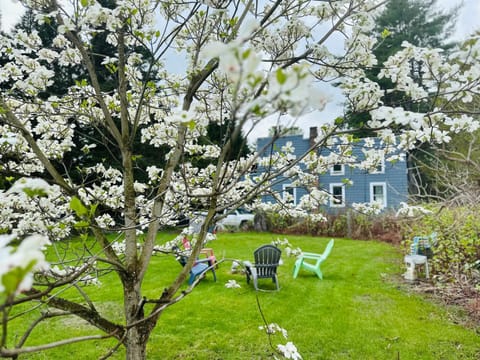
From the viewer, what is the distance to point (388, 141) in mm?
1806

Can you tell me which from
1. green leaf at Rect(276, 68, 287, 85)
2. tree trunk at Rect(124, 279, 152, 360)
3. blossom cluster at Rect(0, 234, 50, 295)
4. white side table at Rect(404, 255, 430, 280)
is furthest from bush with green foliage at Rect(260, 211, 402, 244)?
blossom cluster at Rect(0, 234, 50, 295)

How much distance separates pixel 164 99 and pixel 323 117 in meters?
1.68

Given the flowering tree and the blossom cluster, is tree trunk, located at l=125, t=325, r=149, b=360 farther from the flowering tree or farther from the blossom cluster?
the blossom cluster

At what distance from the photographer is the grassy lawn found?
380 centimetres

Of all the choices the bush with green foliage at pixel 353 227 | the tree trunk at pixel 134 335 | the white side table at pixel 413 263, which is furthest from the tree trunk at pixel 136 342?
the bush with green foliage at pixel 353 227

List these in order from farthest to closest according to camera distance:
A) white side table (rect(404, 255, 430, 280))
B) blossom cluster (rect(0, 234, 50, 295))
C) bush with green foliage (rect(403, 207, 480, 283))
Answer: white side table (rect(404, 255, 430, 280))
bush with green foliage (rect(403, 207, 480, 283))
blossom cluster (rect(0, 234, 50, 295))

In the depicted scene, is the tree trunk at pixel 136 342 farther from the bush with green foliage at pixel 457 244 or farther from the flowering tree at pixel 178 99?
the bush with green foliage at pixel 457 244

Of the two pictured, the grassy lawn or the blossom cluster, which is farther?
the grassy lawn

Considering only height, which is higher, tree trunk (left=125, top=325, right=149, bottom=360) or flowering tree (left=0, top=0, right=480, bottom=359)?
flowering tree (left=0, top=0, right=480, bottom=359)

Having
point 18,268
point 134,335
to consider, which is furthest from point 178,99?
point 18,268

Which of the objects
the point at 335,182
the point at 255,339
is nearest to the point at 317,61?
the point at 255,339

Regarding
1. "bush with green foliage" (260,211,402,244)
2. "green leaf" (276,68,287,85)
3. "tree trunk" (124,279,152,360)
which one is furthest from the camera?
"bush with green foliage" (260,211,402,244)

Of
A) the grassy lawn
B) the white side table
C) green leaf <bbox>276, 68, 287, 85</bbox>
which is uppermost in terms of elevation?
green leaf <bbox>276, 68, 287, 85</bbox>

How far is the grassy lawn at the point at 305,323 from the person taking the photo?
380cm
